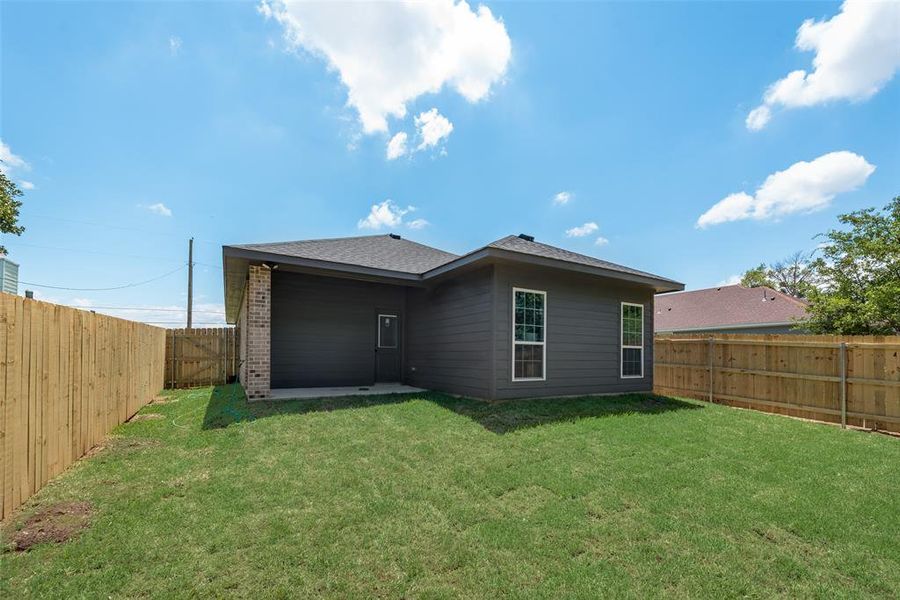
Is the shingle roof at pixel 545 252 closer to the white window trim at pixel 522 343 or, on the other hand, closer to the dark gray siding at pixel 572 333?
the dark gray siding at pixel 572 333

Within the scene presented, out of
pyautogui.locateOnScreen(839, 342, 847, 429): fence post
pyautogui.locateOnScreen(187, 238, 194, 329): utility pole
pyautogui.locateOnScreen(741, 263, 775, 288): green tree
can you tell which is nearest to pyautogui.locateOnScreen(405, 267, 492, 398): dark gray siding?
pyautogui.locateOnScreen(839, 342, 847, 429): fence post

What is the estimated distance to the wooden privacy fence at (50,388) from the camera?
2.73m

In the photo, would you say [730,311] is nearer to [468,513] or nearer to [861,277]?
[861,277]

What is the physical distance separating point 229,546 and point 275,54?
8183 mm

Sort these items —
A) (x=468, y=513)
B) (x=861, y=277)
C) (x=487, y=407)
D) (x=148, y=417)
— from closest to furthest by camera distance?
(x=468, y=513), (x=148, y=417), (x=487, y=407), (x=861, y=277)

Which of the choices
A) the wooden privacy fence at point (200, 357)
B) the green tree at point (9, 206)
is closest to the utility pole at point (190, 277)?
the green tree at point (9, 206)

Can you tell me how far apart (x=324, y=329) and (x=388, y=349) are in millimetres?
1713

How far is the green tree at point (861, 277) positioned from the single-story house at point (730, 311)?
3.74ft

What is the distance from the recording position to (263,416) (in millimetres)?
5738

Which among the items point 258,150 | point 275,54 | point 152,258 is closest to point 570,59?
point 275,54

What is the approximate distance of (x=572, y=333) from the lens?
26.2 feet

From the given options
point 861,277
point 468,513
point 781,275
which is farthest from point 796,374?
point 781,275

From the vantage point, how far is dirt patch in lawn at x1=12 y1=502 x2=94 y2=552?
8.07 feet

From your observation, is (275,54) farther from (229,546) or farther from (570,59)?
(229,546)
